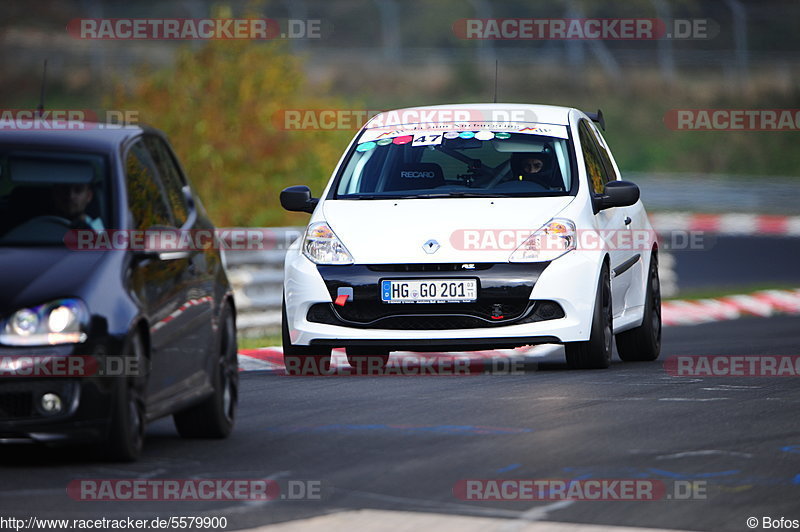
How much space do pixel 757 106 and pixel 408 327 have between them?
45364 millimetres

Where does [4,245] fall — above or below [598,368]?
above

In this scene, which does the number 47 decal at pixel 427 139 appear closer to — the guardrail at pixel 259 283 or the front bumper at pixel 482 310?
the front bumper at pixel 482 310

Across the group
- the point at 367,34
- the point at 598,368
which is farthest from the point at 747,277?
the point at 367,34

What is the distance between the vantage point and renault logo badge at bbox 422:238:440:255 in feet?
38.9

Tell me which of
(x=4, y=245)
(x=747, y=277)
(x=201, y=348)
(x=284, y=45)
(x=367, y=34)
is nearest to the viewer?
(x=4, y=245)

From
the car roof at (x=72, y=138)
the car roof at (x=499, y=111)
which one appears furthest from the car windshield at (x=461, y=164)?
A: the car roof at (x=72, y=138)

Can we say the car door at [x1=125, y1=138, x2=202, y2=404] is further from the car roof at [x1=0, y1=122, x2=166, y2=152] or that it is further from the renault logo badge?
the renault logo badge

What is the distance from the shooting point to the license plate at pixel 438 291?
11805 millimetres

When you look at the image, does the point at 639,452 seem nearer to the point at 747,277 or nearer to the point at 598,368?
the point at 598,368

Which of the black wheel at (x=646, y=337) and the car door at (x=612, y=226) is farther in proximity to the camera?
the black wheel at (x=646, y=337)

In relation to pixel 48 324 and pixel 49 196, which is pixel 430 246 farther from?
pixel 48 324

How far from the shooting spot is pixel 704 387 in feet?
37.3

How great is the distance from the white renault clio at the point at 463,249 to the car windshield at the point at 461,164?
0.01 m

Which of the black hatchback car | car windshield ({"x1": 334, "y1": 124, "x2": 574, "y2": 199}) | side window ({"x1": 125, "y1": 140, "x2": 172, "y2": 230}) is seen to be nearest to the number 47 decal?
car windshield ({"x1": 334, "y1": 124, "x2": 574, "y2": 199})
